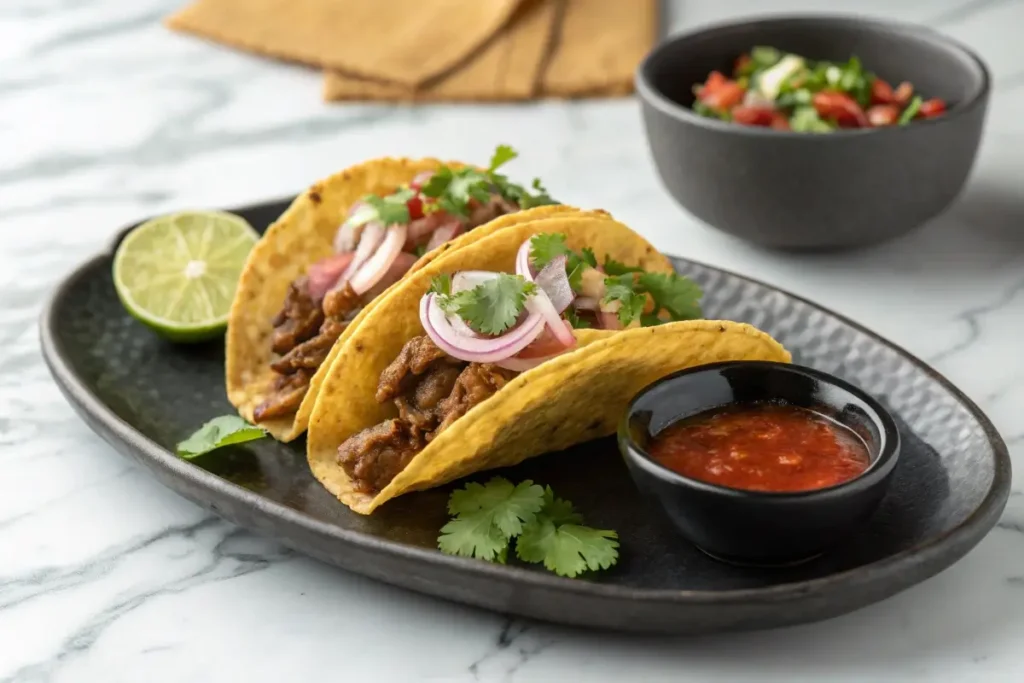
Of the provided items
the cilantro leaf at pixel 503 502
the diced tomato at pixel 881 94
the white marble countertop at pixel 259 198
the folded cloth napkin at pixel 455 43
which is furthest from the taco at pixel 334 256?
A: the folded cloth napkin at pixel 455 43

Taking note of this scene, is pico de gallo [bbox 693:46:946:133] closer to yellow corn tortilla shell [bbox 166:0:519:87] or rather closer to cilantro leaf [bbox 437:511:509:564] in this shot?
yellow corn tortilla shell [bbox 166:0:519:87]

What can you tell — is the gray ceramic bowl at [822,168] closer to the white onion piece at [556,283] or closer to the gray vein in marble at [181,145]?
the white onion piece at [556,283]

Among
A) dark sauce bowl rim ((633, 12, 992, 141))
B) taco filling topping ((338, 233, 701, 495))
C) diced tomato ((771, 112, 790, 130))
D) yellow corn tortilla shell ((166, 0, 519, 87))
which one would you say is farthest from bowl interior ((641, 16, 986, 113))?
taco filling topping ((338, 233, 701, 495))

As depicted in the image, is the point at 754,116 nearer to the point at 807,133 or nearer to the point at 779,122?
the point at 779,122

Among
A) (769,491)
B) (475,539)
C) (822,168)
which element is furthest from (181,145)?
(769,491)

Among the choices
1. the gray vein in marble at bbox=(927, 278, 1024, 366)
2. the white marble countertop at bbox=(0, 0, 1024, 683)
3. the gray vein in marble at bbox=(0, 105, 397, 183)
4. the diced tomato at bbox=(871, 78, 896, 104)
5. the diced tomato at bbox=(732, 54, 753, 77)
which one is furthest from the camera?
the gray vein in marble at bbox=(0, 105, 397, 183)

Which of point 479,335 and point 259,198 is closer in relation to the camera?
point 479,335

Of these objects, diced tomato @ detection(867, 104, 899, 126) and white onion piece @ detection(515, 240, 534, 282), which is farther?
diced tomato @ detection(867, 104, 899, 126)
